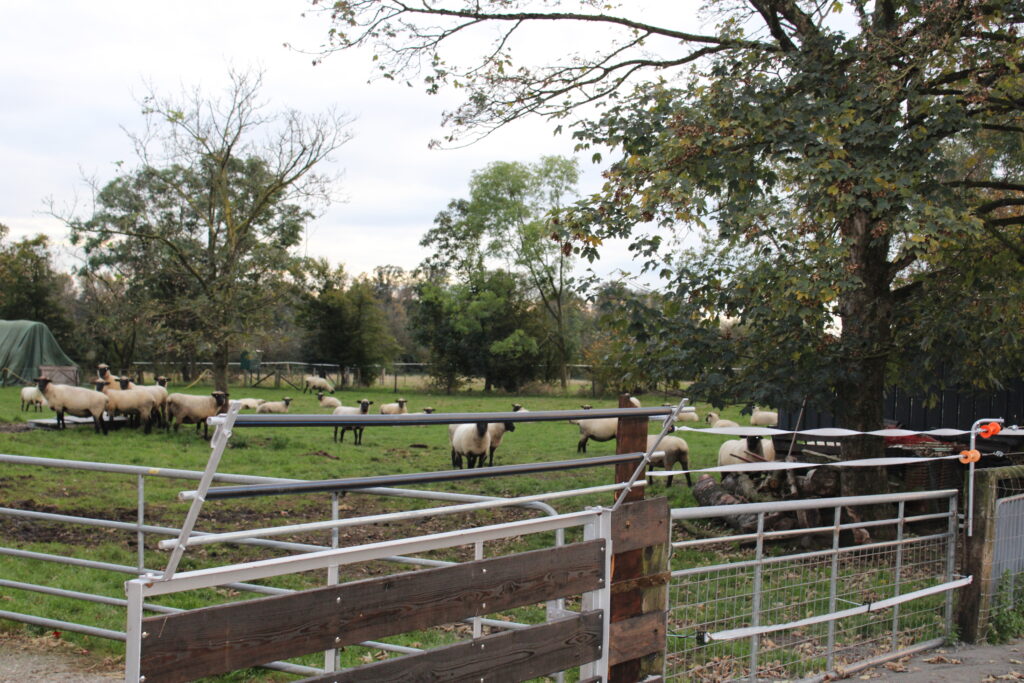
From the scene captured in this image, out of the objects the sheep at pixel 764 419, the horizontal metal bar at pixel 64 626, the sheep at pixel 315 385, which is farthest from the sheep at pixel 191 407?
the sheep at pixel 315 385

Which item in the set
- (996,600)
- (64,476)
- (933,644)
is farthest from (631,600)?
(64,476)

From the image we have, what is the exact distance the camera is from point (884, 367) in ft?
38.3

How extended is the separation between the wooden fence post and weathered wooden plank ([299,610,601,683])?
248 mm

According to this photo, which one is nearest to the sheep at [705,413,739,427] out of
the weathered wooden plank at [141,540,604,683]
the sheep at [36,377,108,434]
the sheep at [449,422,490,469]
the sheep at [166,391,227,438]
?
the sheep at [449,422,490,469]

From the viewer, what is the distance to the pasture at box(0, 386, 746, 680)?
797 centimetres

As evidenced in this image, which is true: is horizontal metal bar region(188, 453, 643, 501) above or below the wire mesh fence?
above

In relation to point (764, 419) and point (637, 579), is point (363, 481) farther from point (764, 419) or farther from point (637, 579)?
point (764, 419)

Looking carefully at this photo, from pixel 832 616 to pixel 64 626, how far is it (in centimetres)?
478

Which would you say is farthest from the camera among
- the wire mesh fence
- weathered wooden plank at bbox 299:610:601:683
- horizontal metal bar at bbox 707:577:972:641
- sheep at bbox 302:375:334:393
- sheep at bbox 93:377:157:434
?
sheep at bbox 302:375:334:393

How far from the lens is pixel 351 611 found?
2.95m

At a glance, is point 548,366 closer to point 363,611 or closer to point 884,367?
point 884,367

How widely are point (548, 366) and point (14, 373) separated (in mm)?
25459

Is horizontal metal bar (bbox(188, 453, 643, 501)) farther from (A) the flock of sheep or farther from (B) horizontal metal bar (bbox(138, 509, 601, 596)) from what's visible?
(A) the flock of sheep

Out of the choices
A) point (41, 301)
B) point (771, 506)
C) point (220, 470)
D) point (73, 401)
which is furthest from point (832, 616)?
point (41, 301)
